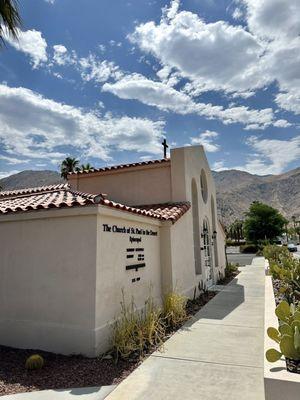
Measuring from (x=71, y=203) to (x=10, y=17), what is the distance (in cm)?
468

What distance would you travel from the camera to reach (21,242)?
719cm

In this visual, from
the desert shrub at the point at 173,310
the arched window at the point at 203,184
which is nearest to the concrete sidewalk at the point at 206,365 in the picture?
the desert shrub at the point at 173,310

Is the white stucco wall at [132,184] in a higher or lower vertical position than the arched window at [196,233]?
higher

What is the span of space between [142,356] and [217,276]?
38.7 feet

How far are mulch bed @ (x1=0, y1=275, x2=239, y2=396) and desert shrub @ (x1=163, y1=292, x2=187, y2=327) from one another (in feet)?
8.92

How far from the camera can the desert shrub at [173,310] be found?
8.74m

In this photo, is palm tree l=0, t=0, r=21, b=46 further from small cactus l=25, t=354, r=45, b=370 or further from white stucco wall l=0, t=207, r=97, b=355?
small cactus l=25, t=354, r=45, b=370

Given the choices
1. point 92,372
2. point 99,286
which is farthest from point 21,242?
point 92,372

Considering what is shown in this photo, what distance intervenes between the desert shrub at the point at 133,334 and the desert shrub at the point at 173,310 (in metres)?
0.89

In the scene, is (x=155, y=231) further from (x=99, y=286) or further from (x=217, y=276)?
(x=217, y=276)

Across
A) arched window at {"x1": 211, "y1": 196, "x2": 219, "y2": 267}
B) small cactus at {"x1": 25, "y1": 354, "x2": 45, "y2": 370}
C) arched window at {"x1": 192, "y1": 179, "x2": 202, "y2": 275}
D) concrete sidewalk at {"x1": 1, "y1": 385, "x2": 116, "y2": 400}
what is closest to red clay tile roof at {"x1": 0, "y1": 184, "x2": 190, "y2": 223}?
arched window at {"x1": 192, "y1": 179, "x2": 202, "y2": 275}

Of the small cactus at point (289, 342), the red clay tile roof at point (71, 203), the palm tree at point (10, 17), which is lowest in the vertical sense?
the small cactus at point (289, 342)

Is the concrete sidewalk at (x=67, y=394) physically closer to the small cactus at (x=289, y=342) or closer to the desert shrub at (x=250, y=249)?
the small cactus at (x=289, y=342)

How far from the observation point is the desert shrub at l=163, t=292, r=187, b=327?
344 inches
